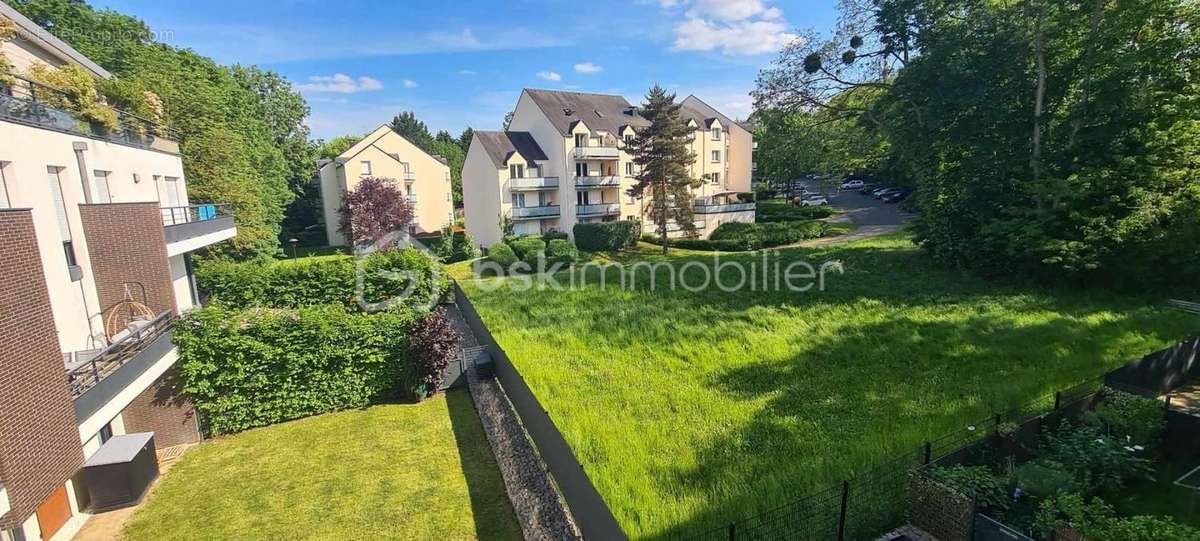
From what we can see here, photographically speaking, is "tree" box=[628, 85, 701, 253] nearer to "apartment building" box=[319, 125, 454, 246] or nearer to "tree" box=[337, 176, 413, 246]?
"tree" box=[337, 176, 413, 246]

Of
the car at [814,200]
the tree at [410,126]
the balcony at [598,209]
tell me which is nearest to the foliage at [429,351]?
the balcony at [598,209]

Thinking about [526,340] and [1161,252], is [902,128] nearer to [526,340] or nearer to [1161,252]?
[1161,252]

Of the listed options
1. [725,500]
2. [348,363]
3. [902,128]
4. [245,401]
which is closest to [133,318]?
[245,401]

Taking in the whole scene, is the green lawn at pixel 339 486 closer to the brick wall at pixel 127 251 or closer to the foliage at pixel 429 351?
the foliage at pixel 429 351

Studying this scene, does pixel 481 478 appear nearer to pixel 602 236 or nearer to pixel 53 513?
pixel 53 513

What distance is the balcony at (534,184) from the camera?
3559 centimetres

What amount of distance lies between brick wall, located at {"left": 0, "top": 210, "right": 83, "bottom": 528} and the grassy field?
23.5ft

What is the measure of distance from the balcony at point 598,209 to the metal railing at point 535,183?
264 cm

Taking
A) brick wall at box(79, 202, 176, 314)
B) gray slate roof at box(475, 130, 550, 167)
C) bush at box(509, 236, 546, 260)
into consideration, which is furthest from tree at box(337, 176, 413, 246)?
brick wall at box(79, 202, 176, 314)

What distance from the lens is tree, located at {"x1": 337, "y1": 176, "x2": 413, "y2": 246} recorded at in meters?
34.7

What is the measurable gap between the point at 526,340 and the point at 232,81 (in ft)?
106

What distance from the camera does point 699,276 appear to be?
22.6 meters

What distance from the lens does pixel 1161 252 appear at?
14328mm

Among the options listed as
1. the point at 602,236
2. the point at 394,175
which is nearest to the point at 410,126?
the point at 394,175
